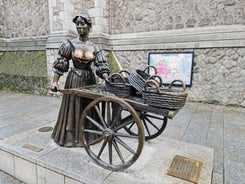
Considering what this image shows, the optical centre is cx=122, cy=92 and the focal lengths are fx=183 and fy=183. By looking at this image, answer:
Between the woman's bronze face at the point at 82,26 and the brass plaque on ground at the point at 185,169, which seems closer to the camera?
the brass plaque on ground at the point at 185,169

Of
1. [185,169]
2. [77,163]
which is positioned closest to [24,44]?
[77,163]

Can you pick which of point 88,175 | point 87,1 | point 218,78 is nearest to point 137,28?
point 87,1

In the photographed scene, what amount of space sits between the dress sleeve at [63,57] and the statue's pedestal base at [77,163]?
91 centimetres

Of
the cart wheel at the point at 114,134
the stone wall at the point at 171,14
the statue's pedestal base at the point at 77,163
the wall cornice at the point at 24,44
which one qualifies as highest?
the stone wall at the point at 171,14

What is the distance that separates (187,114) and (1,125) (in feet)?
12.3

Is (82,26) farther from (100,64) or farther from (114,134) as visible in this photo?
(114,134)

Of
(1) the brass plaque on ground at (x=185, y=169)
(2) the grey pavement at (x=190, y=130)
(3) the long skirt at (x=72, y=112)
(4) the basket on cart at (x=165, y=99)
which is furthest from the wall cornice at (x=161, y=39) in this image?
(4) the basket on cart at (x=165, y=99)

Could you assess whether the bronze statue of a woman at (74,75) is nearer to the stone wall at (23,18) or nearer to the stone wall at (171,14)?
the stone wall at (171,14)

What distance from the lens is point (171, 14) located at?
5.20 metres

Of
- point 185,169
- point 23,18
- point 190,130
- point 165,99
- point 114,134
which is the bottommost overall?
point 190,130

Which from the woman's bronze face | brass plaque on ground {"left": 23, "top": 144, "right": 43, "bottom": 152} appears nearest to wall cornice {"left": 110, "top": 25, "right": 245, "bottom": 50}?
the woman's bronze face

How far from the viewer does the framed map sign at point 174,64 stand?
5.03 meters

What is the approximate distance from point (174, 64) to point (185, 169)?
3849 mm

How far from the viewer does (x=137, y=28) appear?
5.74 meters
